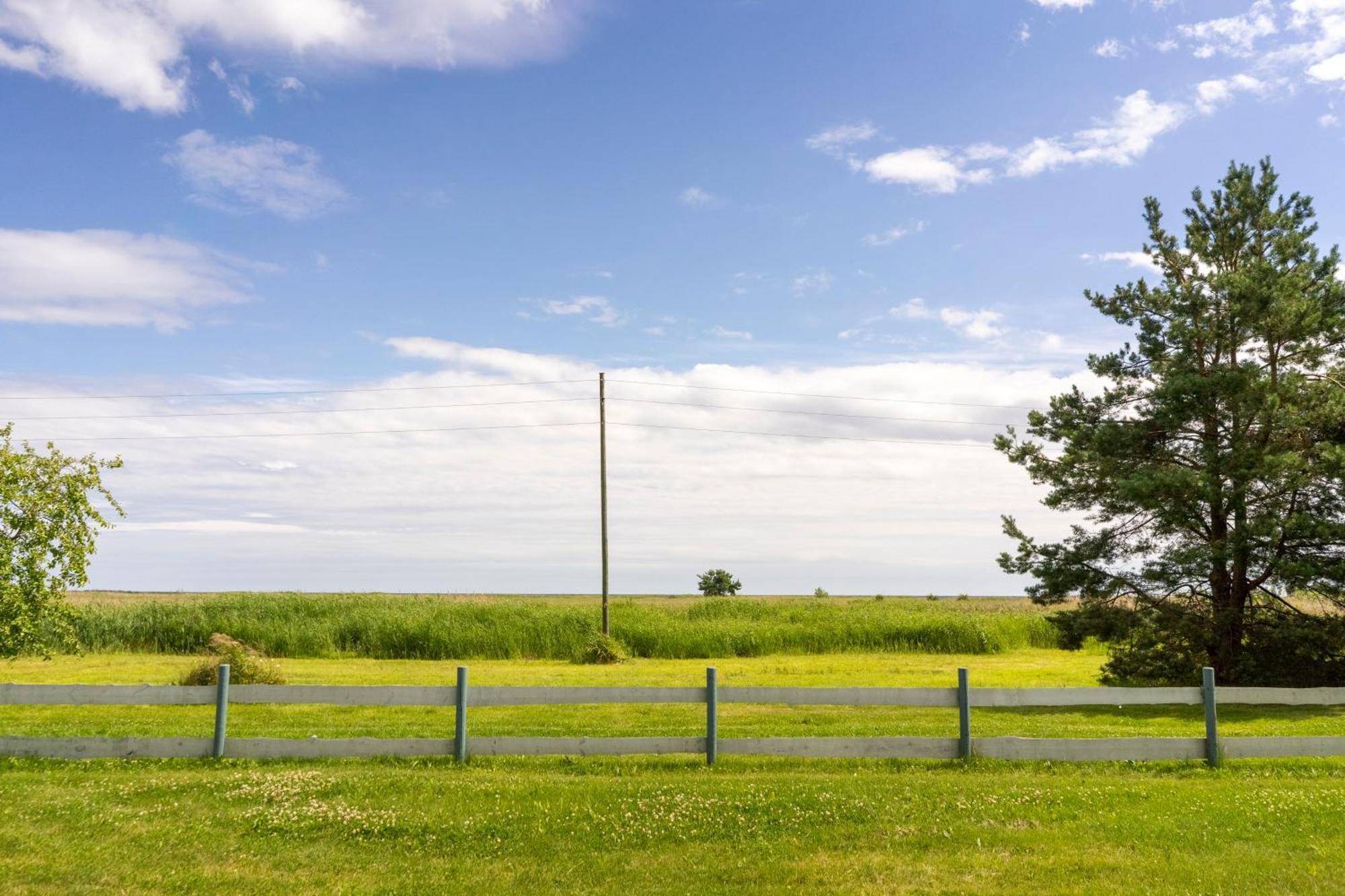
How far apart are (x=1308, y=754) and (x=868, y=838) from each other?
299 inches

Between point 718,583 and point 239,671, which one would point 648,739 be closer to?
point 239,671

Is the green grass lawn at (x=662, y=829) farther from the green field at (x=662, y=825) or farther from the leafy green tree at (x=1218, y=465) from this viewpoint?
the leafy green tree at (x=1218, y=465)

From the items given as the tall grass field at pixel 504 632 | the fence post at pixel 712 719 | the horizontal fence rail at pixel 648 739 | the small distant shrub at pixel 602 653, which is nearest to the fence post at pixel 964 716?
the horizontal fence rail at pixel 648 739

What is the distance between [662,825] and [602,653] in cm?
2316

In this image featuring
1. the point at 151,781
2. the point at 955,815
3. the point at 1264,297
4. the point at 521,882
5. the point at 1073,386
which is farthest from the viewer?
the point at 1073,386

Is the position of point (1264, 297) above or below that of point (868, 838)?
above

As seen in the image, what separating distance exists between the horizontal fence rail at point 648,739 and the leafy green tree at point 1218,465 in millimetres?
8490

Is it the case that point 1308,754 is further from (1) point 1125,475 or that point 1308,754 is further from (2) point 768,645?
(2) point 768,645

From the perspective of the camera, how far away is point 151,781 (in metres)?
11.8

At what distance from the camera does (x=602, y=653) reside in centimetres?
3306

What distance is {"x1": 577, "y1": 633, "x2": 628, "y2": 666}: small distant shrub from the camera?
3284 cm

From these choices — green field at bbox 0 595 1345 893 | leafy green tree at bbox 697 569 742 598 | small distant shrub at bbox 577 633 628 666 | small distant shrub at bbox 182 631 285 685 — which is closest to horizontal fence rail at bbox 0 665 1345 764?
green field at bbox 0 595 1345 893

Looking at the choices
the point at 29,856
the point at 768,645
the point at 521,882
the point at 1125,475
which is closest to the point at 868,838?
the point at 521,882

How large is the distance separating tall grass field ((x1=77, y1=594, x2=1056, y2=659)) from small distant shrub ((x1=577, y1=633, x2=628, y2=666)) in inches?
17.2
